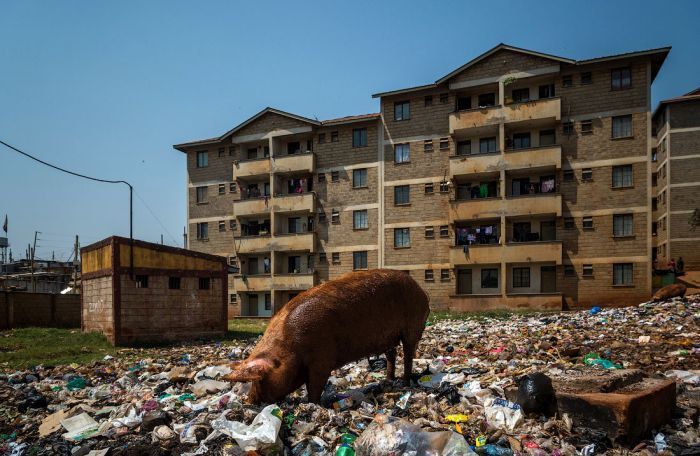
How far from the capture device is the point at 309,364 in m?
6.36

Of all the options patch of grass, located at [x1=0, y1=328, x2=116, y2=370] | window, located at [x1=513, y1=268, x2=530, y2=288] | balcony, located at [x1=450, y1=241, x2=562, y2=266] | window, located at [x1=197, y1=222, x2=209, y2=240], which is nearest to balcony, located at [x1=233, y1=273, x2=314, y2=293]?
window, located at [x1=197, y1=222, x2=209, y2=240]

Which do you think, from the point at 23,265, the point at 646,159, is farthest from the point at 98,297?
the point at 23,265

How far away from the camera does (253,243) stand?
37000 millimetres

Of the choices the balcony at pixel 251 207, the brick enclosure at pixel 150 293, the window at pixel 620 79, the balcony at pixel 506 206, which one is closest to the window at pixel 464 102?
the balcony at pixel 506 206

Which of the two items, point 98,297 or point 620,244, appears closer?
point 98,297

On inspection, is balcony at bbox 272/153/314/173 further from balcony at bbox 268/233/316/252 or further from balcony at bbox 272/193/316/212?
balcony at bbox 268/233/316/252

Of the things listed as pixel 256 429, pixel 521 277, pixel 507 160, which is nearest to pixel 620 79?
pixel 507 160

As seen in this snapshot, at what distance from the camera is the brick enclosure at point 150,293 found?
56.4 ft

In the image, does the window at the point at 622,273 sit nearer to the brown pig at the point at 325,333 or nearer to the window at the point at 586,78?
the window at the point at 586,78

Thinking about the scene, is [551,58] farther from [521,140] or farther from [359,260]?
[359,260]

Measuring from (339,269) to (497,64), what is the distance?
17.3 m

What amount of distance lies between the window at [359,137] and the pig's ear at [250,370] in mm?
29518

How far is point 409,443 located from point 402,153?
30.2m

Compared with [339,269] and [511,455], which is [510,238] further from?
[511,455]
